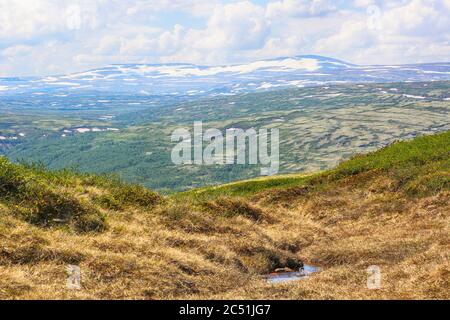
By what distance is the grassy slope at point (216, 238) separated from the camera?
52.5 ft

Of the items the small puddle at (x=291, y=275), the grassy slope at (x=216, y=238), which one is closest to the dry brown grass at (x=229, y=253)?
the grassy slope at (x=216, y=238)

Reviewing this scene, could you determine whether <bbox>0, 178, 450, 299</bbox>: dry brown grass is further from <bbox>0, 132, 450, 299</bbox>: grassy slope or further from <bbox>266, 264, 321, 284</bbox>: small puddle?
<bbox>266, 264, 321, 284</bbox>: small puddle

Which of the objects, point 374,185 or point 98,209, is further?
point 374,185

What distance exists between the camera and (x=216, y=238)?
2416cm

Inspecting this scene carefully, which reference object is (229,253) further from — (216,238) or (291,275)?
(291,275)

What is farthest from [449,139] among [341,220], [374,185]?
[341,220]

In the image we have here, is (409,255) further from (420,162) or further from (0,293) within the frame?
(420,162)

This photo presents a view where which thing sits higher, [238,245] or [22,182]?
[22,182]

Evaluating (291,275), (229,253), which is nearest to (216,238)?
(229,253)

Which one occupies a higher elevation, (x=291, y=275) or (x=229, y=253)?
(x=229, y=253)

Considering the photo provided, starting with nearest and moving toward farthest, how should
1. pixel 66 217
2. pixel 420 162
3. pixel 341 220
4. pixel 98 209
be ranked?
pixel 66 217, pixel 98 209, pixel 341 220, pixel 420 162

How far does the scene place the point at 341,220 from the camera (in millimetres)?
32938

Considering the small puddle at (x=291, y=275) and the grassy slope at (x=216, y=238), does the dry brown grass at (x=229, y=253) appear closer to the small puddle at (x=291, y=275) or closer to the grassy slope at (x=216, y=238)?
the grassy slope at (x=216, y=238)
